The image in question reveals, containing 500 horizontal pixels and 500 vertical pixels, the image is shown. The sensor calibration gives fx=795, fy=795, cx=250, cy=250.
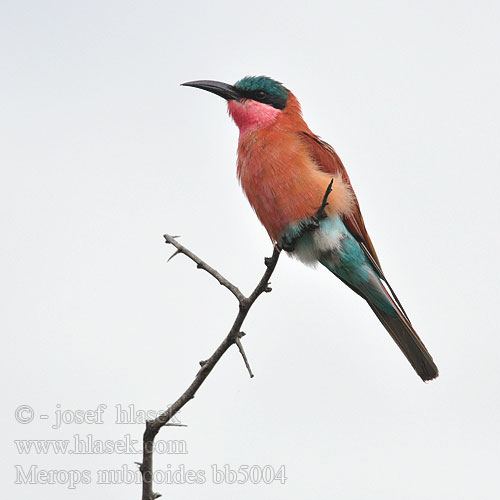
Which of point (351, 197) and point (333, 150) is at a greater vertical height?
point (333, 150)

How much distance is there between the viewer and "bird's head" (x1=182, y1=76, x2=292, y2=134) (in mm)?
4492

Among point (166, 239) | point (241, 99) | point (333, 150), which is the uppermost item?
point (241, 99)

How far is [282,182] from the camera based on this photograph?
4.05 meters

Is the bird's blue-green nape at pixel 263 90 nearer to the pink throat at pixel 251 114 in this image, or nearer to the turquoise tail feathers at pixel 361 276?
the pink throat at pixel 251 114

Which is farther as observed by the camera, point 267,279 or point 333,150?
point 333,150

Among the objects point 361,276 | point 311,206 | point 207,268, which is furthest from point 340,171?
point 207,268

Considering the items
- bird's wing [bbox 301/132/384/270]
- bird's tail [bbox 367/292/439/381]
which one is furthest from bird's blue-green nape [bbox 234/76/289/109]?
bird's tail [bbox 367/292/439/381]

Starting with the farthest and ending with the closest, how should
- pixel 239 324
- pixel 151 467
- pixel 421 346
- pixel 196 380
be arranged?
pixel 421 346 < pixel 239 324 < pixel 196 380 < pixel 151 467

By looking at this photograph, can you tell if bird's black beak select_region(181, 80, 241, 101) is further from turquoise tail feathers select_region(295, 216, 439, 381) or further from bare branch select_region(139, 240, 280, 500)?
bare branch select_region(139, 240, 280, 500)

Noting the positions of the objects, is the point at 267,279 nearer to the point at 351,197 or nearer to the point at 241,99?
the point at 351,197

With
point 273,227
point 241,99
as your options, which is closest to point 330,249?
point 273,227

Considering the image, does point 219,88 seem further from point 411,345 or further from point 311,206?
point 411,345

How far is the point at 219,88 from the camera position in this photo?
471 cm

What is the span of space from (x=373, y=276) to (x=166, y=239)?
5.35 ft
